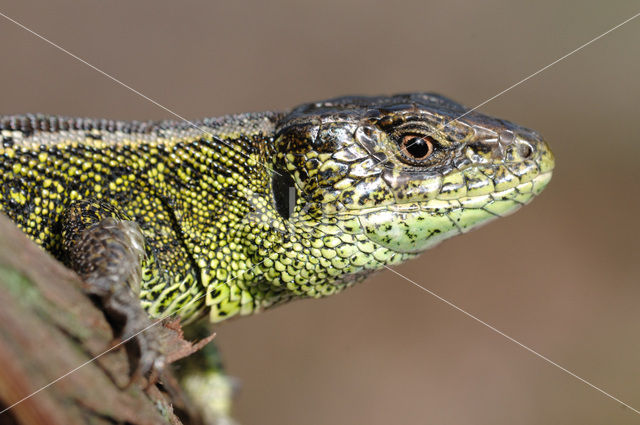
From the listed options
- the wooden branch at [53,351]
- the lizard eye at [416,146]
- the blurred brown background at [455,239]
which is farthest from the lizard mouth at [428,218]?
the blurred brown background at [455,239]

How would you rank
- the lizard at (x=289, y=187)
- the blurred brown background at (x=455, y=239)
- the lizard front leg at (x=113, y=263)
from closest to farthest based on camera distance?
the lizard front leg at (x=113, y=263)
the lizard at (x=289, y=187)
the blurred brown background at (x=455, y=239)

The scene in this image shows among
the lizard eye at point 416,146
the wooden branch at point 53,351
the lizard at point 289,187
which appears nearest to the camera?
the wooden branch at point 53,351

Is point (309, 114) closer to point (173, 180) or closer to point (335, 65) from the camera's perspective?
point (173, 180)

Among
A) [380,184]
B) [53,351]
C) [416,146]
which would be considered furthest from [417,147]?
[53,351]

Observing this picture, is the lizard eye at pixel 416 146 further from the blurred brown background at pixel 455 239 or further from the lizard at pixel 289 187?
the blurred brown background at pixel 455 239

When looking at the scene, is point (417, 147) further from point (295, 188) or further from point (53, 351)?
point (53, 351)

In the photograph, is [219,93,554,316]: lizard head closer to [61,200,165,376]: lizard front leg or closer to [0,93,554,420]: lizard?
[0,93,554,420]: lizard

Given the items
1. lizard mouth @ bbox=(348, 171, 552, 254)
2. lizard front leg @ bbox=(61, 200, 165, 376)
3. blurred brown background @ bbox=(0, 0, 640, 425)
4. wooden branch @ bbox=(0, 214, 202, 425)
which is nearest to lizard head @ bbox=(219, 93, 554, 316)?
lizard mouth @ bbox=(348, 171, 552, 254)
